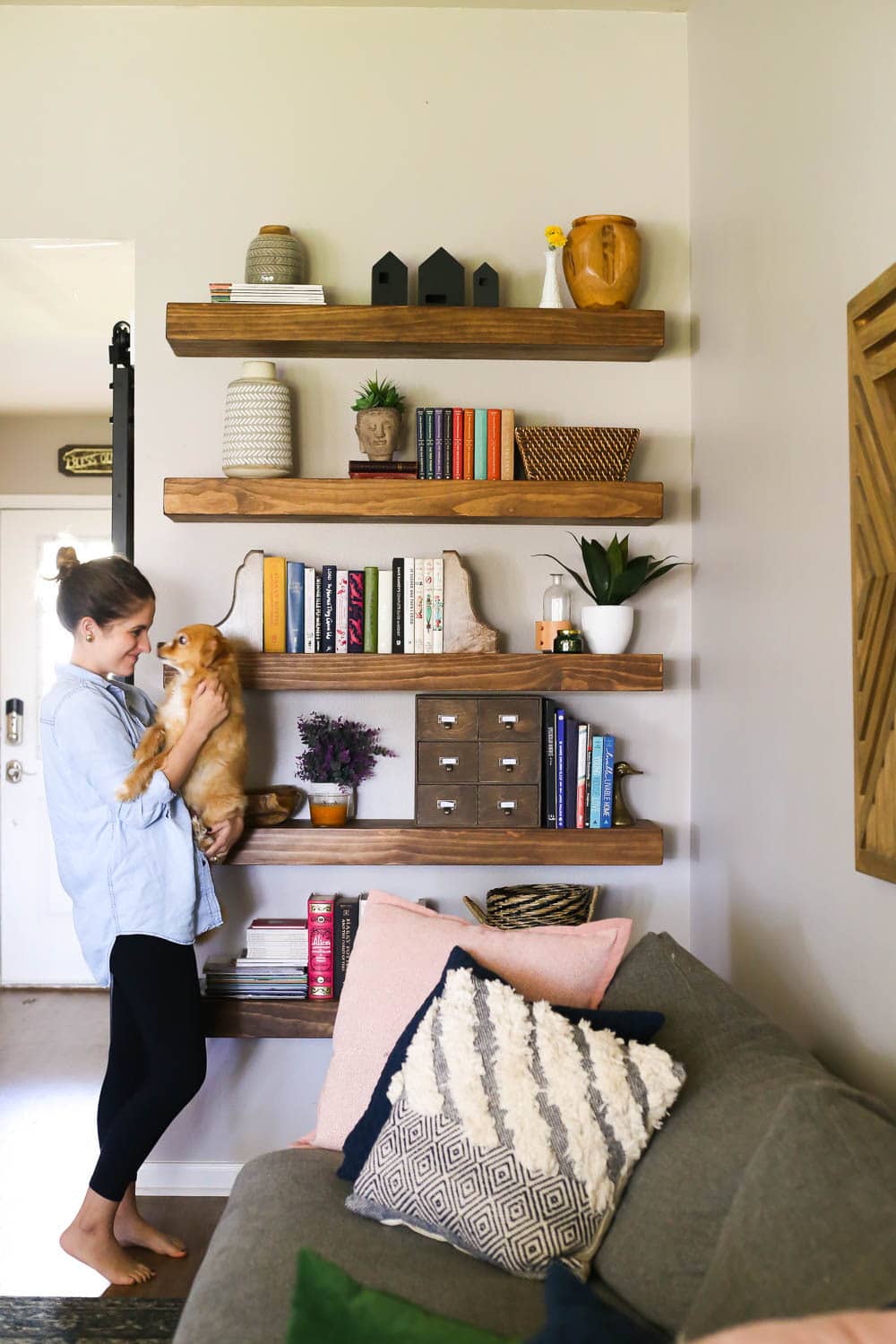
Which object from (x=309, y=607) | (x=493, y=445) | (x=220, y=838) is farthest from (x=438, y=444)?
(x=220, y=838)

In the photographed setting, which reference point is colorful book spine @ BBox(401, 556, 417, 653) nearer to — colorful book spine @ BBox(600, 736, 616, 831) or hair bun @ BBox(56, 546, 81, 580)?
colorful book spine @ BBox(600, 736, 616, 831)

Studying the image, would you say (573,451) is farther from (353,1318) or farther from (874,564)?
(353,1318)

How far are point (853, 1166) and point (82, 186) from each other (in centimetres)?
285

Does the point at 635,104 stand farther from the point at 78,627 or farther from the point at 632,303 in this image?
the point at 78,627

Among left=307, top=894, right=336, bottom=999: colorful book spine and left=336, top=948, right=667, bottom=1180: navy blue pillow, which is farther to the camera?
left=307, top=894, right=336, bottom=999: colorful book spine

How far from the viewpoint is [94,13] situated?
9.64 feet

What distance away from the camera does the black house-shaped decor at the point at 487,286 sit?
284cm

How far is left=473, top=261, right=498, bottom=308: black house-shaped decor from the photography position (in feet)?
9.32

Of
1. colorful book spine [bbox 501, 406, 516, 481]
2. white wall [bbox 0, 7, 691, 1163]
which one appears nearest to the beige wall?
white wall [bbox 0, 7, 691, 1163]

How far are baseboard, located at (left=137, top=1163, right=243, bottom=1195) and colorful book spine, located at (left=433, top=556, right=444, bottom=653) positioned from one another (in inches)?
56.9

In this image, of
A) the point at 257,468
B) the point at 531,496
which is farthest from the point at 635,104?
the point at 257,468

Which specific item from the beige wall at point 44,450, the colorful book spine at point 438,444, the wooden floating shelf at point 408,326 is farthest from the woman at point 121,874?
the beige wall at point 44,450

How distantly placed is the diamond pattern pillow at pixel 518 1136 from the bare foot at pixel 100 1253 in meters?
0.98

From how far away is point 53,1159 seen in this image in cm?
313
